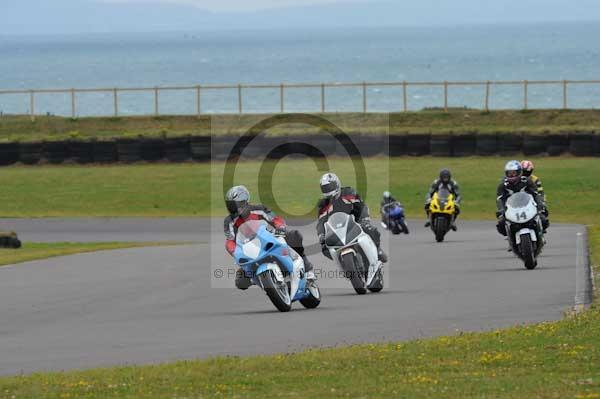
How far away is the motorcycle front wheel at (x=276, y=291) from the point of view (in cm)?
1617

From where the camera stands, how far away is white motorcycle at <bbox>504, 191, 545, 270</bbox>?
2130cm

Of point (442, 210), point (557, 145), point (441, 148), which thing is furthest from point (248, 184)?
point (442, 210)

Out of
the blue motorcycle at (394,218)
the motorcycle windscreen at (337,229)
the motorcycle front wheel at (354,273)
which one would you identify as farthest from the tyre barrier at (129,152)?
the motorcycle windscreen at (337,229)

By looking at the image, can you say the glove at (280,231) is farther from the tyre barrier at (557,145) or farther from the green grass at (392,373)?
the tyre barrier at (557,145)

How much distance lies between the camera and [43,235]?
36406 millimetres

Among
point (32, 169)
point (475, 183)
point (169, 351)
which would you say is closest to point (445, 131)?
point (475, 183)

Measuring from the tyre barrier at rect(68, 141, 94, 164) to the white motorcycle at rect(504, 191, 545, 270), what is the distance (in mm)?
30493

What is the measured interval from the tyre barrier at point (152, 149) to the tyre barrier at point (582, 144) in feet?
48.0

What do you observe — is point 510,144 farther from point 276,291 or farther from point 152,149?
point 276,291

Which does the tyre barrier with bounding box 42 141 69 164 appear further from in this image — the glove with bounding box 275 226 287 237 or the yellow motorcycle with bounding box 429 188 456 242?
the glove with bounding box 275 226 287 237

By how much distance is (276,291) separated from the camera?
16422 millimetres

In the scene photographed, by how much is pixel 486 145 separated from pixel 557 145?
2.47 metres

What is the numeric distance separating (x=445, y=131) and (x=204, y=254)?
2427 centimetres

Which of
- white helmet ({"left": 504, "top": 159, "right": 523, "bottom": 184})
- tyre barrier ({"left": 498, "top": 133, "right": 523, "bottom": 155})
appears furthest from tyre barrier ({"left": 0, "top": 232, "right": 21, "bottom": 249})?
tyre barrier ({"left": 498, "top": 133, "right": 523, "bottom": 155})
